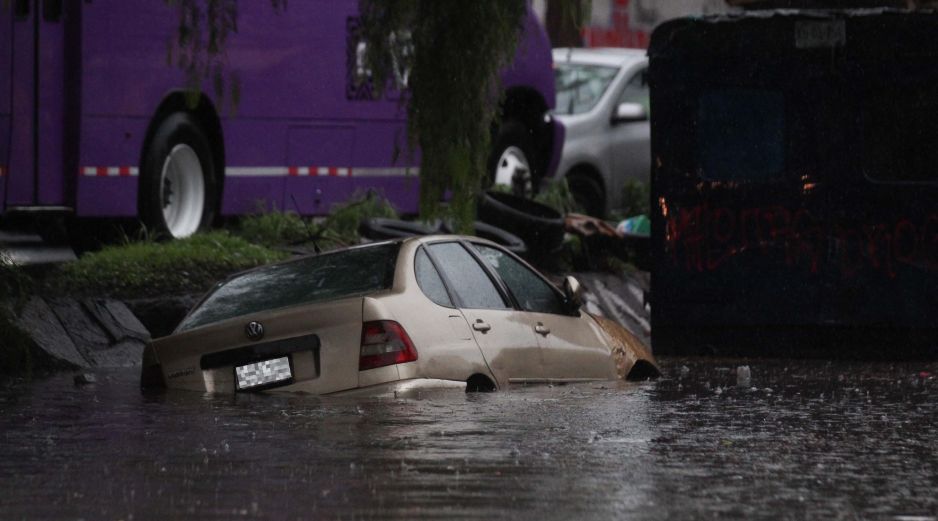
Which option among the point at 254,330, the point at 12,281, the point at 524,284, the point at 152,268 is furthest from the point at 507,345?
the point at 152,268

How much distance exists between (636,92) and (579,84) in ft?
2.20

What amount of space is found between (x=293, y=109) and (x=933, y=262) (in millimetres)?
6831

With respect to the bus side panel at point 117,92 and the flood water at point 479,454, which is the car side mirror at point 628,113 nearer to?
the bus side panel at point 117,92

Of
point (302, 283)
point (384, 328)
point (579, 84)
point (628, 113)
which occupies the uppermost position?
point (579, 84)

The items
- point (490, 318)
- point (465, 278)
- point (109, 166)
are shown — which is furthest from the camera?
point (109, 166)

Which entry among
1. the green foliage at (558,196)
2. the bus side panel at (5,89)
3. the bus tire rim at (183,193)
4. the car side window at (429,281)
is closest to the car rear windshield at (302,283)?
the car side window at (429,281)

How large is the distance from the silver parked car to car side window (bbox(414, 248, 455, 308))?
12083 millimetres

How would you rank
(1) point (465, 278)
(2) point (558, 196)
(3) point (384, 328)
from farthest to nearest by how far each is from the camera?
(2) point (558, 196), (1) point (465, 278), (3) point (384, 328)

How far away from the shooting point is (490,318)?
11.7 metres

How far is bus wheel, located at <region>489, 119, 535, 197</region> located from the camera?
73.0 ft

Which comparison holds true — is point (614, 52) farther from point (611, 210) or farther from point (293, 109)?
point (293, 109)

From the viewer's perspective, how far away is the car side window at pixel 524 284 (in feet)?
40.8

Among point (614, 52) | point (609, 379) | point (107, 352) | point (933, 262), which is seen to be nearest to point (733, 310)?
point (933, 262)

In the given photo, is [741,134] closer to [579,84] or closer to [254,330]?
[254,330]
